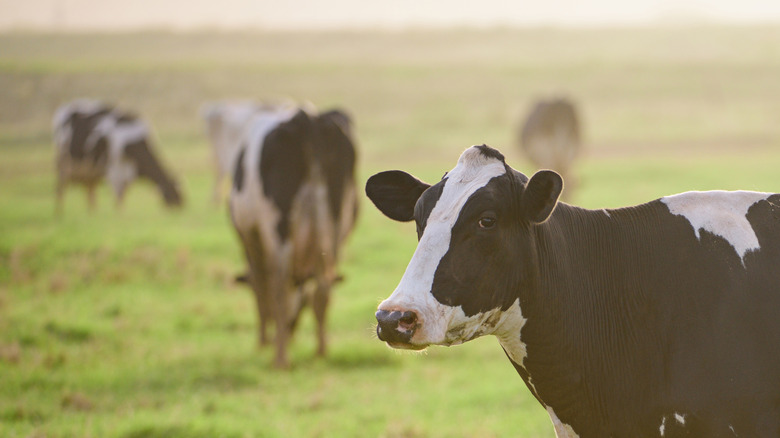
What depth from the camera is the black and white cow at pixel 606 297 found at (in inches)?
143

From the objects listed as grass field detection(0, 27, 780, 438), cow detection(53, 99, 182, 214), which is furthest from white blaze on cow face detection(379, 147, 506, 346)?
cow detection(53, 99, 182, 214)

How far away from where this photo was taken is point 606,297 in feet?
13.3

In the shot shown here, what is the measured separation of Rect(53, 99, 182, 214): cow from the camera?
21.2m

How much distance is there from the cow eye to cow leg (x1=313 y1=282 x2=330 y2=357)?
540cm

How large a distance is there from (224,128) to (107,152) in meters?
4.00

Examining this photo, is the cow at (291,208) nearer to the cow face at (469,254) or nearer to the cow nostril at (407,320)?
the cow face at (469,254)

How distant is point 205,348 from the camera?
9.23 meters

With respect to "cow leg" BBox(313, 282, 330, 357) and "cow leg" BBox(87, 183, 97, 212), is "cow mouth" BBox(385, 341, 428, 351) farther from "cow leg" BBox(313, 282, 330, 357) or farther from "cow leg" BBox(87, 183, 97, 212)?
"cow leg" BBox(87, 183, 97, 212)

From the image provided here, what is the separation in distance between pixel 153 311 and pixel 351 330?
253 cm

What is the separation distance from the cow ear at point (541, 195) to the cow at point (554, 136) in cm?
1858

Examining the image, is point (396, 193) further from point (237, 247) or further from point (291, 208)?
point (237, 247)

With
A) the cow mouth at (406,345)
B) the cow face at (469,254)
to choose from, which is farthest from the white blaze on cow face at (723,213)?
the cow mouth at (406,345)

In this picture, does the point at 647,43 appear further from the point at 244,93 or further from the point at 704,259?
the point at 704,259

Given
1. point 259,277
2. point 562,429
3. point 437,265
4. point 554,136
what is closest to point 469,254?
point 437,265
